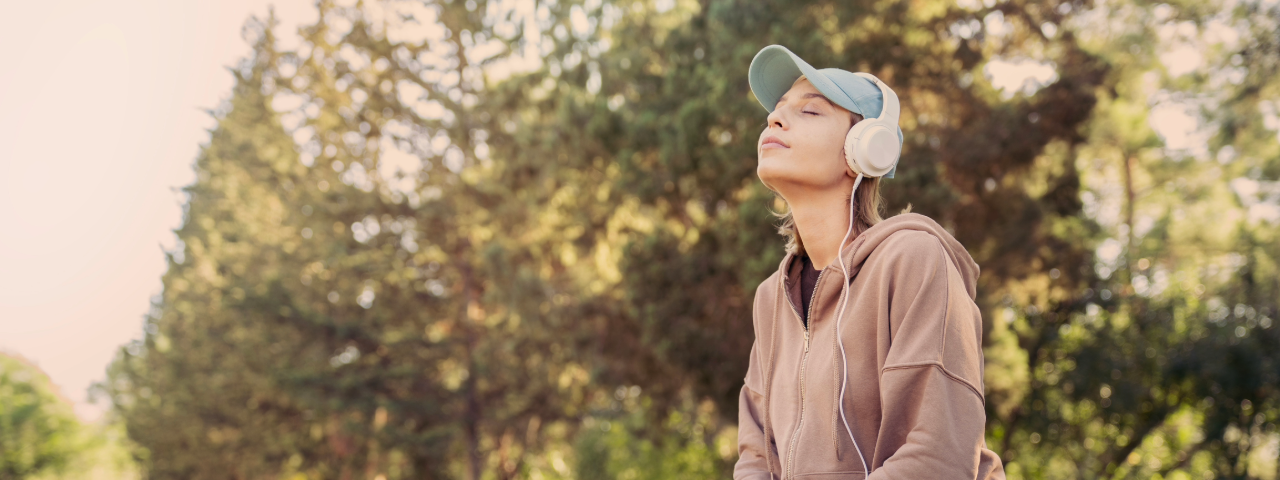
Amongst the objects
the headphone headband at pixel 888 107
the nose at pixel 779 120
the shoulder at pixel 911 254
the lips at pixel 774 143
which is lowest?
the shoulder at pixel 911 254

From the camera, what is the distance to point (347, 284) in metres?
19.4

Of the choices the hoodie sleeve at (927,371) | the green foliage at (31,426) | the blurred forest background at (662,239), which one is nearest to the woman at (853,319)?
the hoodie sleeve at (927,371)

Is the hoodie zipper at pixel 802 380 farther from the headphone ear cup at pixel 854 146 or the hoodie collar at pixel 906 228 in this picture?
the headphone ear cup at pixel 854 146

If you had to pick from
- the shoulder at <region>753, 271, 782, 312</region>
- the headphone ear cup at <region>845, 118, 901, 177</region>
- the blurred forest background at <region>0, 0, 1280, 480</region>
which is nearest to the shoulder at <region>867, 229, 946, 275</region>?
the headphone ear cup at <region>845, 118, 901, 177</region>

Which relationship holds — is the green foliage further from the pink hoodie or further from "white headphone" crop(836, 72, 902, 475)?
"white headphone" crop(836, 72, 902, 475)

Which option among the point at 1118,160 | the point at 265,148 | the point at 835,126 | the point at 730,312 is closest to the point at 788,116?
the point at 835,126

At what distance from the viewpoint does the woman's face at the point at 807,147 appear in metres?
1.81

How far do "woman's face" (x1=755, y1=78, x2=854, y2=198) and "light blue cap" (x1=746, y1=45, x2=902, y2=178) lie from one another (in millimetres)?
39

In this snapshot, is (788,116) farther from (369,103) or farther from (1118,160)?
(1118,160)

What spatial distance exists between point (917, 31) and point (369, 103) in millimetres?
12424

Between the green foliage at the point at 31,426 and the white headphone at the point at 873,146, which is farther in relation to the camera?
the green foliage at the point at 31,426

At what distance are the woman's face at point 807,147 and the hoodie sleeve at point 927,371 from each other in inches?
10.7

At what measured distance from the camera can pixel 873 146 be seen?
1732 millimetres

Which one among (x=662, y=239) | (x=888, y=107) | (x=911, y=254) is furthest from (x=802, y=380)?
(x=662, y=239)
